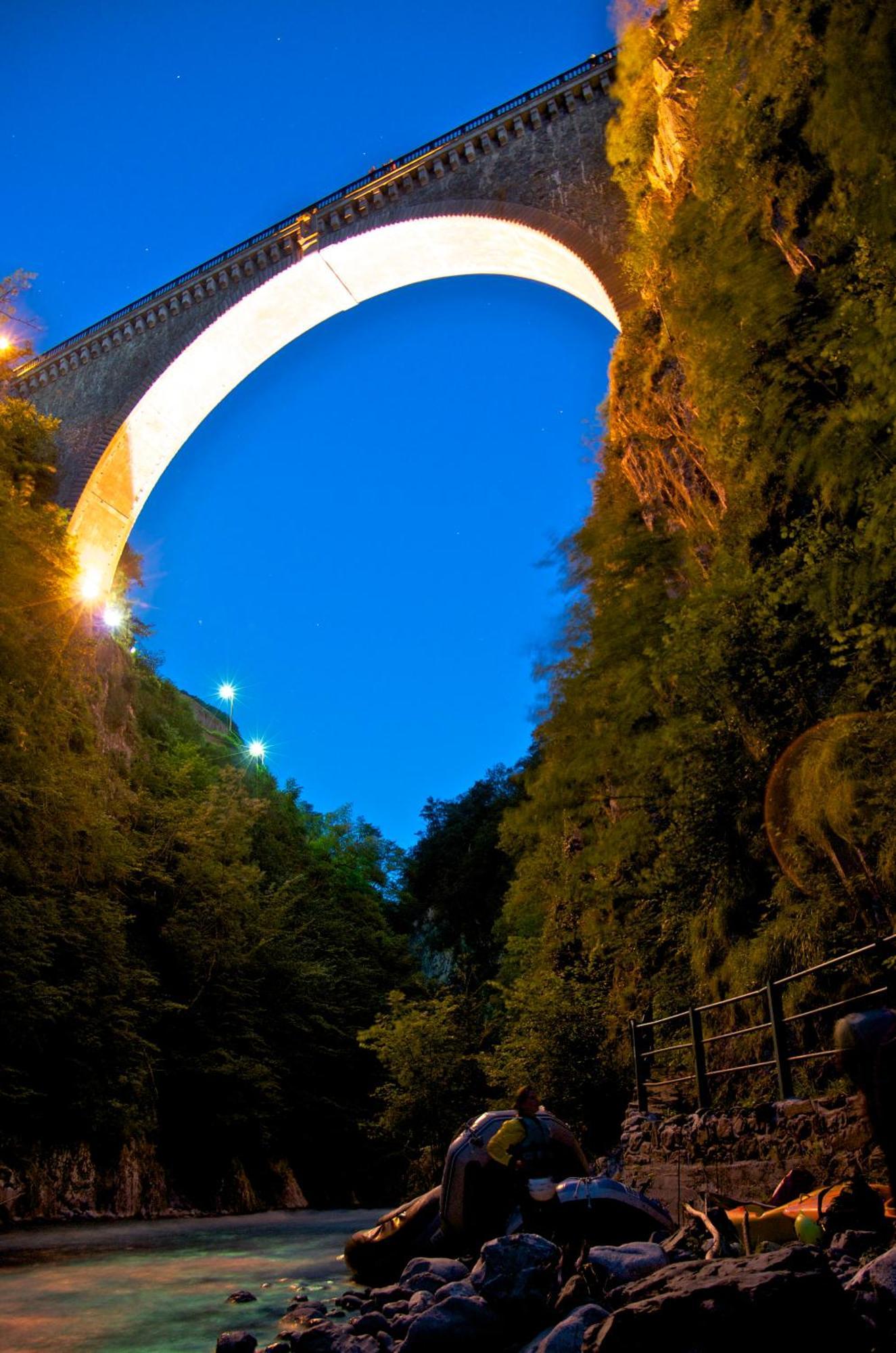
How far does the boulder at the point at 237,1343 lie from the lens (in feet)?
12.7

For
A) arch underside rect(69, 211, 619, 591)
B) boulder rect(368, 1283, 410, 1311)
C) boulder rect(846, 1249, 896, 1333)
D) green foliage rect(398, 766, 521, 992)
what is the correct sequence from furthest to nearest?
green foliage rect(398, 766, 521, 992) < arch underside rect(69, 211, 619, 591) < boulder rect(368, 1283, 410, 1311) < boulder rect(846, 1249, 896, 1333)

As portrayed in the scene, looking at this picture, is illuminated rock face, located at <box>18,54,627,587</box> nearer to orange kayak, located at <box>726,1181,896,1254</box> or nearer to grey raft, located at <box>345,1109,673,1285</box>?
grey raft, located at <box>345,1109,673,1285</box>

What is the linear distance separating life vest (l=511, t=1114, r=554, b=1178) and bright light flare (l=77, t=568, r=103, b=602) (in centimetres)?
1934

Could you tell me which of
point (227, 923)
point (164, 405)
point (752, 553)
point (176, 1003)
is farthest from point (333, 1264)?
point (164, 405)

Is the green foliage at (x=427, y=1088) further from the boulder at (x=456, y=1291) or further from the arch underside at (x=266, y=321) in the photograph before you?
the boulder at (x=456, y=1291)

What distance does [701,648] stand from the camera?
8195 millimetres

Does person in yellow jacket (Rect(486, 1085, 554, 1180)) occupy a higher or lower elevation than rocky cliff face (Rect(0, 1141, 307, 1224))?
higher

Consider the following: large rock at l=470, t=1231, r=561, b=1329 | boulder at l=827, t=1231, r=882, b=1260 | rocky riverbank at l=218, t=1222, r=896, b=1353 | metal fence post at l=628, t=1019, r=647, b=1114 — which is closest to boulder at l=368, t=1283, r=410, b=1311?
rocky riverbank at l=218, t=1222, r=896, b=1353

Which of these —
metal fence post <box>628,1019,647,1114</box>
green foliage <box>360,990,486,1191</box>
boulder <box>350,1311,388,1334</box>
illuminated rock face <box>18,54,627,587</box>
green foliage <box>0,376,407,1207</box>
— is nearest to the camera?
boulder <box>350,1311,388,1334</box>

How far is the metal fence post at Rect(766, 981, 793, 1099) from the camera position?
17.6 feet

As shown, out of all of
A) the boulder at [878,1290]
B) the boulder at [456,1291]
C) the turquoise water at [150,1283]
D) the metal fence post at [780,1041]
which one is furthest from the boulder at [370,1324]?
the metal fence post at [780,1041]

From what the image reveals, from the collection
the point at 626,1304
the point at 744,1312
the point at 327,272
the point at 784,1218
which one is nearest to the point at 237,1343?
the point at 626,1304

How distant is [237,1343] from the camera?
3900mm

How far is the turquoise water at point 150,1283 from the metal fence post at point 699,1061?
10.1ft
